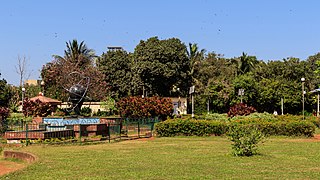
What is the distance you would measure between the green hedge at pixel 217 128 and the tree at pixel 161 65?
25056 mm

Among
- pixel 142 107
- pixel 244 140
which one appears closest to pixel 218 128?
pixel 142 107

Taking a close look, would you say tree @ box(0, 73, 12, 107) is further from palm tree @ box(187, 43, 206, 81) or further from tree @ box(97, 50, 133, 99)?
palm tree @ box(187, 43, 206, 81)

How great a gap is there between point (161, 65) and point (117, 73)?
539 cm

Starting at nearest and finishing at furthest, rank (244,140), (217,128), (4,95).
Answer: (244,140)
(217,128)
(4,95)

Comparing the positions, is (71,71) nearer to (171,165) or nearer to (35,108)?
(35,108)

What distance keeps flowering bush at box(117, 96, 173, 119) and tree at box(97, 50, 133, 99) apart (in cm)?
1907

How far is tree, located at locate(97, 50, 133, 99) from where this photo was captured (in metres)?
51.3

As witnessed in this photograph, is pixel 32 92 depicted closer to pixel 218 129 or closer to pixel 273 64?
pixel 273 64

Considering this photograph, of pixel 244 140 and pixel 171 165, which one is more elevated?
pixel 244 140

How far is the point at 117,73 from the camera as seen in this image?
51.7 meters

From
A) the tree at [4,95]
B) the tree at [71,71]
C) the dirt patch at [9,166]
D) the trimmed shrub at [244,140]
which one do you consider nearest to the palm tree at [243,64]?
the tree at [71,71]

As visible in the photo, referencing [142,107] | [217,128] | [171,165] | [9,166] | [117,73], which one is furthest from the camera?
[117,73]

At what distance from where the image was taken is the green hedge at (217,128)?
77.3 feet

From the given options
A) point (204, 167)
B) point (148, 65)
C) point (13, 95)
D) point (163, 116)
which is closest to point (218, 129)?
point (163, 116)
